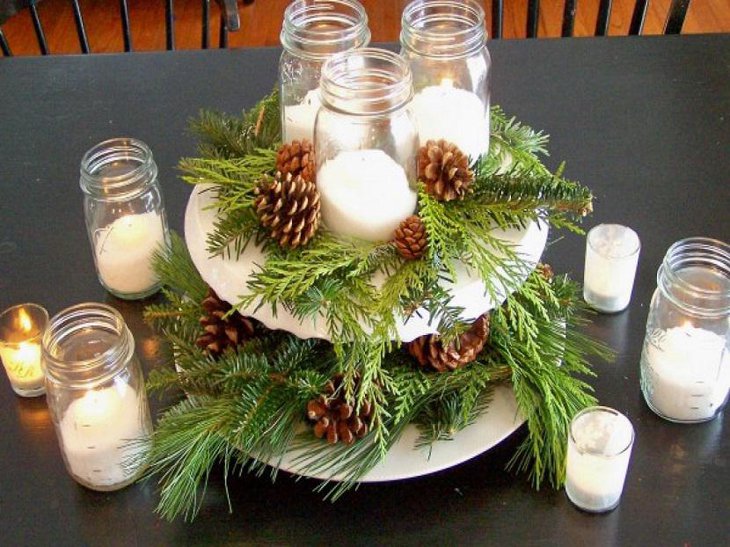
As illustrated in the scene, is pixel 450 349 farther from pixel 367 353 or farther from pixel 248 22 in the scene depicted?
pixel 248 22

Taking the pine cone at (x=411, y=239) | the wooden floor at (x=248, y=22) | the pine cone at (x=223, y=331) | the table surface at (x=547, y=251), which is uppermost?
the pine cone at (x=411, y=239)

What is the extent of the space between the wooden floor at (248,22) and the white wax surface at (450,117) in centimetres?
187

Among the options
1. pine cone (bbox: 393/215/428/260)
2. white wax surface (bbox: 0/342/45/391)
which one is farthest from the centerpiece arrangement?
white wax surface (bbox: 0/342/45/391)

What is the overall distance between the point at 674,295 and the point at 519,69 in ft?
1.72

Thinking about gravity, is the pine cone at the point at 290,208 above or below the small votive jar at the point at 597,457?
above

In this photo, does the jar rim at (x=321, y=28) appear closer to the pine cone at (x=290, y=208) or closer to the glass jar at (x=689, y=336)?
the pine cone at (x=290, y=208)

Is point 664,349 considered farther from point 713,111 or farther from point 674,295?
point 713,111

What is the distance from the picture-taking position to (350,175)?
755mm

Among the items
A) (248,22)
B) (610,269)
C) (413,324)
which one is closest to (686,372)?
(610,269)

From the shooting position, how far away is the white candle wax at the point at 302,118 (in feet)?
2.72

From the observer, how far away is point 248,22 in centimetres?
279

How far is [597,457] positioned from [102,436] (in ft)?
1.24

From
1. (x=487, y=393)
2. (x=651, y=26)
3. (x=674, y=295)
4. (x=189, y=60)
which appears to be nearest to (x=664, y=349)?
(x=674, y=295)

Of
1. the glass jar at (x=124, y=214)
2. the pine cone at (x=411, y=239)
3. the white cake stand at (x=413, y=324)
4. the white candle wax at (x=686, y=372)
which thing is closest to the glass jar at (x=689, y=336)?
the white candle wax at (x=686, y=372)
